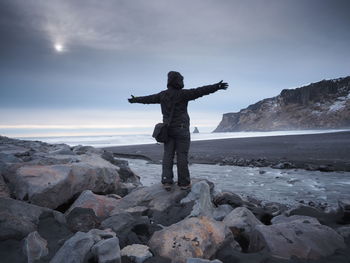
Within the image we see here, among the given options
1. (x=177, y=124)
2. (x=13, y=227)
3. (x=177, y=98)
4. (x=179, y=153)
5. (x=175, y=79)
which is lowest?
(x=13, y=227)

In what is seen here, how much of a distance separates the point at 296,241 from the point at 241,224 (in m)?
0.90

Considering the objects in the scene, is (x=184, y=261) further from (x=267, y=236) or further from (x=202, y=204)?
(x=202, y=204)

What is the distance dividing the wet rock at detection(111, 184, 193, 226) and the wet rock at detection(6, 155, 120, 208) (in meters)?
1.02

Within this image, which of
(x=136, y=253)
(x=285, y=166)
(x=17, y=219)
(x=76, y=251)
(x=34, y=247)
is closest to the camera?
(x=76, y=251)

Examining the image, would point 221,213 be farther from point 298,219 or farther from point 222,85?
point 222,85

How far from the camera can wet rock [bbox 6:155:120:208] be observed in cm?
508

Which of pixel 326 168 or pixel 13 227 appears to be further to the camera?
pixel 326 168

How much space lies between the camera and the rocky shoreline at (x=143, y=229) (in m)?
3.29

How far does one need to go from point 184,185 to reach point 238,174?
7197 mm

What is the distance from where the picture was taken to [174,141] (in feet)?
19.5

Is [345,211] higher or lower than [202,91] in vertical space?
lower

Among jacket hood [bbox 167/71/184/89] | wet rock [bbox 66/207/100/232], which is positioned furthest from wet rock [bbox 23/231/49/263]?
jacket hood [bbox 167/71/184/89]

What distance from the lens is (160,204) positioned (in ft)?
17.6

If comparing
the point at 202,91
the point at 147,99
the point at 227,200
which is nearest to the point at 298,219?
the point at 227,200
